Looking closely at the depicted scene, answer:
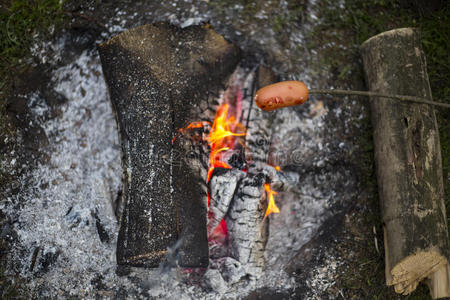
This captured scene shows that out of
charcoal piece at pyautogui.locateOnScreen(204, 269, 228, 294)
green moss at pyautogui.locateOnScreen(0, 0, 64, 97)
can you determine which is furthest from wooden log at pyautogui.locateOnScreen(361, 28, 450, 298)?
green moss at pyautogui.locateOnScreen(0, 0, 64, 97)

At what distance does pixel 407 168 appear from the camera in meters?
2.50

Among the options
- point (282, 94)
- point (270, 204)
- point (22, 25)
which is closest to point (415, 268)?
point (270, 204)

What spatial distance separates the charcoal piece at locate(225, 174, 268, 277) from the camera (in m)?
2.59

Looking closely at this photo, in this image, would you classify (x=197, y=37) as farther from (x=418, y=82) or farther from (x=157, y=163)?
(x=418, y=82)

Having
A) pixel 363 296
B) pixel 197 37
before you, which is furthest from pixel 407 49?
pixel 363 296

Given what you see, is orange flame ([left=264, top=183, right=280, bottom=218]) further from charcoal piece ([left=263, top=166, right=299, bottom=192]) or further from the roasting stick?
the roasting stick

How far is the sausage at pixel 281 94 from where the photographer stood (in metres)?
2.14

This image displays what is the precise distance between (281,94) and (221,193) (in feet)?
3.00

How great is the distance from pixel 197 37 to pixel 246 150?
38.0 inches

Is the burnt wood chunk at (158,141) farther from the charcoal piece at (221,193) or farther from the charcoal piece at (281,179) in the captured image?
the charcoal piece at (281,179)

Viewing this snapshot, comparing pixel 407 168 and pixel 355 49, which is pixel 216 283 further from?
pixel 355 49

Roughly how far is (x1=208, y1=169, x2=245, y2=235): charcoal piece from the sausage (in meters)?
0.69

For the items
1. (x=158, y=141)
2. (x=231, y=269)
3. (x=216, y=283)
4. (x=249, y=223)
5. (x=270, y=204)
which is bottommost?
(x=216, y=283)

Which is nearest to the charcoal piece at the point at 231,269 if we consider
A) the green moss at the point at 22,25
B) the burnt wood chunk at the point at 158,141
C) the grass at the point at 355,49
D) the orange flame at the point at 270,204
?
the burnt wood chunk at the point at 158,141
